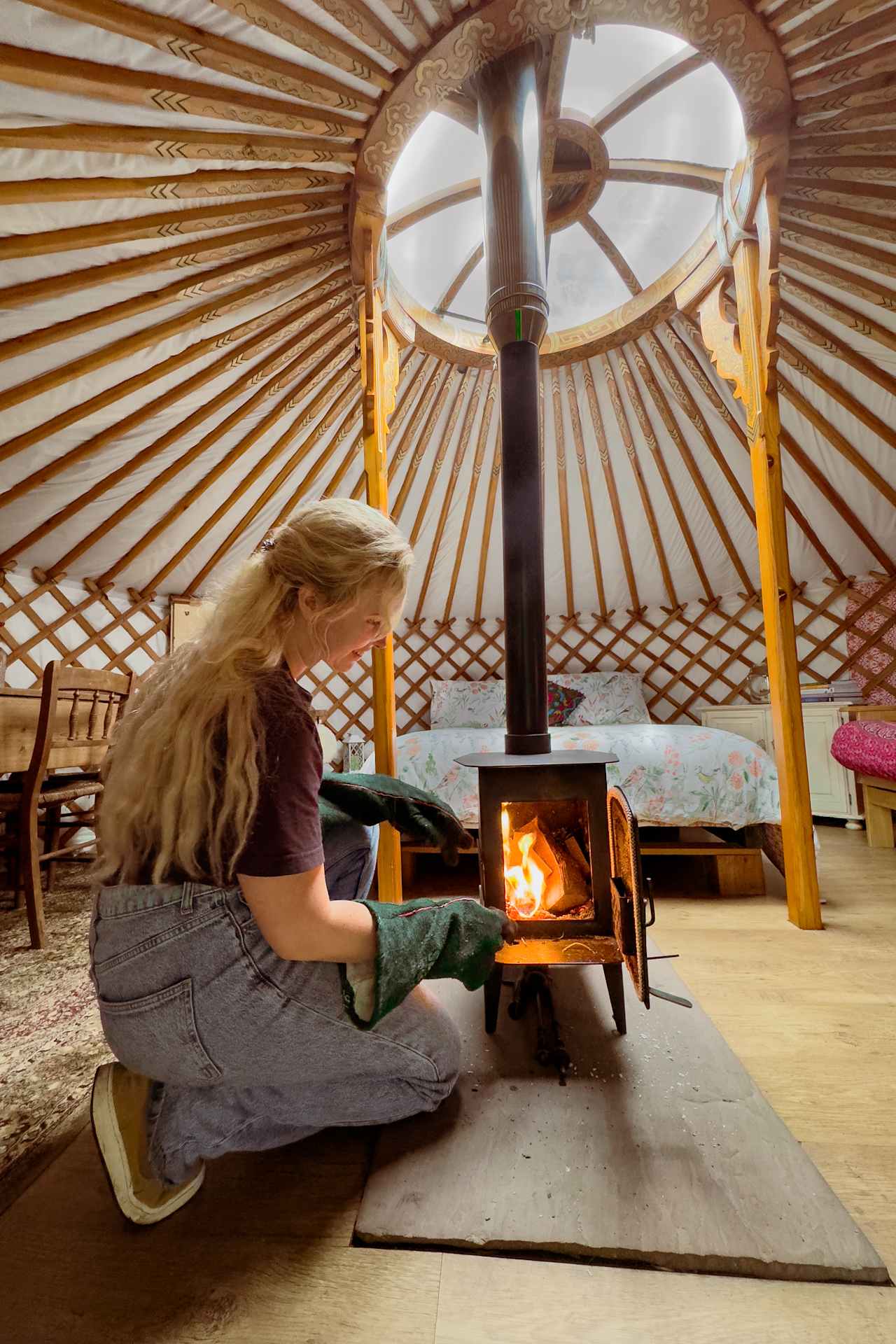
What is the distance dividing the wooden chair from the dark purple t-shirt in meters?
0.89

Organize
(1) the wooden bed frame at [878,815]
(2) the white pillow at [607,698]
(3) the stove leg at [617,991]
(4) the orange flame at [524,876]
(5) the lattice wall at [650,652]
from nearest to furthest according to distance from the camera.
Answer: (3) the stove leg at [617,991], (4) the orange flame at [524,876], (1) the wooden bed frame at [878,815], (5) the lattice wall at [650,652], (2) the white pillow at [607,698]

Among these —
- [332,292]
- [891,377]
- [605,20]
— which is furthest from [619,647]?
[605,20]

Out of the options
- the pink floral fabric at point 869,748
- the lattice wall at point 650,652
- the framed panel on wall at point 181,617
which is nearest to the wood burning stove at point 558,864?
the pink floral fabric at point 869,748

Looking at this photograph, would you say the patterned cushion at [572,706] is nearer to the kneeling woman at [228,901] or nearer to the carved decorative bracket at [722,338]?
the carved decorative bracket at [722,338]

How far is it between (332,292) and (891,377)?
8.26 ft

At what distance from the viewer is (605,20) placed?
1.53m

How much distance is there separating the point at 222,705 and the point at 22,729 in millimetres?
1515

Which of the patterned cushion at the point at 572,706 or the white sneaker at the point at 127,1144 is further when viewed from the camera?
the patterned cushion at the point at 572,706

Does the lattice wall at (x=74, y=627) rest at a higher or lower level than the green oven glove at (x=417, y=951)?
higher

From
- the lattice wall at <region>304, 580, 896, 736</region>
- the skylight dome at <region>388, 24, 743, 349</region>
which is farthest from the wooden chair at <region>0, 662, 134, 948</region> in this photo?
the skylight dome at <region>388, 24, 743, 349</region>

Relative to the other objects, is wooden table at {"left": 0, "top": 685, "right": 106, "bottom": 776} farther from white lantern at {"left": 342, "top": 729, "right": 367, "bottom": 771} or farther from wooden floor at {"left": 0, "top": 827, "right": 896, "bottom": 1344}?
white lantern at {"left": 342, "top": 729, "right": 367, "bottom": 771}

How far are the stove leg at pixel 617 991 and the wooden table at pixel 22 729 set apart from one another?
1398 millimetres

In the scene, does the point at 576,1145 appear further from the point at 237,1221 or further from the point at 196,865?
the point at 196,865

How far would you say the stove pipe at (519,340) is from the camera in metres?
1.42
